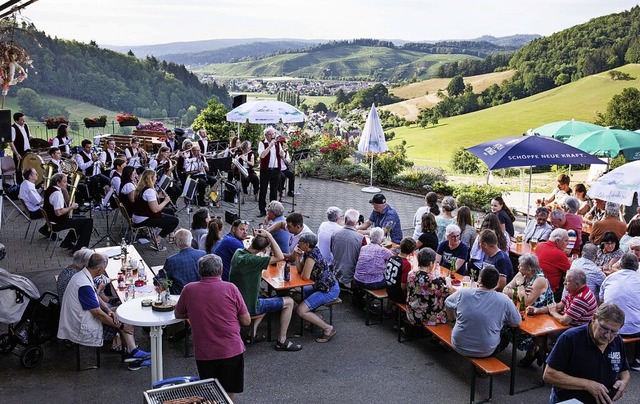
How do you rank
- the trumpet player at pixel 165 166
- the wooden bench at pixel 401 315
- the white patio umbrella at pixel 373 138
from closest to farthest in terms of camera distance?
the wooden bench at pixel 401 315
the trumpet player at pixel 165 166
the white patio umbrella at pixel 373 138

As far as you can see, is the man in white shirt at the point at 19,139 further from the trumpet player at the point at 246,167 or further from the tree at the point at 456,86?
the tree at the point at 456,86

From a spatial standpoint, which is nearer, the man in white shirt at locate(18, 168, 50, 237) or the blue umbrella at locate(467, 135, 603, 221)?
the blue umbrella at locate(467, 135, 603, 221)

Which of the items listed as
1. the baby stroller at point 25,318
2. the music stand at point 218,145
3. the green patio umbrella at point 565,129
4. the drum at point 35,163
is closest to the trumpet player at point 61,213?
the drum at point 35,163

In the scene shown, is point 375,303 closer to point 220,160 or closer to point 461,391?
point 461,391

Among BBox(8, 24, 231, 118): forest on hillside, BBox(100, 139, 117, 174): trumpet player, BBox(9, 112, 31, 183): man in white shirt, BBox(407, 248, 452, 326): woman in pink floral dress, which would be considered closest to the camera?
BBox(407, 248, 452, 326): woman in pink floral dress

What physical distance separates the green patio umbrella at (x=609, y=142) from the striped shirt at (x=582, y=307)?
592cm

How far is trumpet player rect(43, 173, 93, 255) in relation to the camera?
9055mm

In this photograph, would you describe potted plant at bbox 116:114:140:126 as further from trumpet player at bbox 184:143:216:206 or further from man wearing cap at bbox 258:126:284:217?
man wearing cap at bbox 258:126:284:217

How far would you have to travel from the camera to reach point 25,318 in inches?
235

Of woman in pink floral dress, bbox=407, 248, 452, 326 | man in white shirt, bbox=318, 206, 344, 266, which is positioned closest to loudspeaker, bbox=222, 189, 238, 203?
man in white shirt, bbox=318, 206, 344, 266

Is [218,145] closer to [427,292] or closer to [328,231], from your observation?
[328,231]

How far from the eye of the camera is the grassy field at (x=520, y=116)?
50500 mm

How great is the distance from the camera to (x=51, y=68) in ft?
113

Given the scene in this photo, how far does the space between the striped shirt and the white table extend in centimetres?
366
